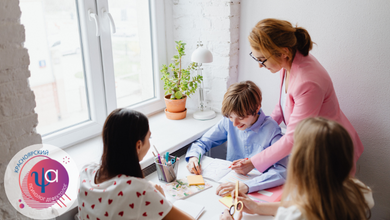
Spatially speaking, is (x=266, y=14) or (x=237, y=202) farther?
(x=266, y=14)

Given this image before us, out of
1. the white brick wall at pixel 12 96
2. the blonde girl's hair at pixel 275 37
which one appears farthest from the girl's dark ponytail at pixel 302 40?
the white brick wall at pixel 12 96

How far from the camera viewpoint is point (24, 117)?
112 centimetres

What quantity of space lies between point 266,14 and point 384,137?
1.00 meters

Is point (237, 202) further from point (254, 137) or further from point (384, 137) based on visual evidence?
point (384, 137)

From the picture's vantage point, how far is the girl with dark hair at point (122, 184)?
3.11ft

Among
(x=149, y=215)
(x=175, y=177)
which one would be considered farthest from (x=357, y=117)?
(x=149, y=215)

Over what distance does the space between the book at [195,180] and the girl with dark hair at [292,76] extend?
17 cm

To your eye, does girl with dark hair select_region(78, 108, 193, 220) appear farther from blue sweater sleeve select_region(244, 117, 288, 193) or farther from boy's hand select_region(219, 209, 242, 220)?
blue sweater sleeve select_region(244, 117, 288, 193)

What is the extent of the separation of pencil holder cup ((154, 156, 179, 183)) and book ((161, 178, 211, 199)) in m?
0.02

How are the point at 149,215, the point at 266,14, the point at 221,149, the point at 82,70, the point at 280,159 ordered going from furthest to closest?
the point at 221,149
the point at 266,14
the point at 82,70
the point at 280,159
the point at 149,215

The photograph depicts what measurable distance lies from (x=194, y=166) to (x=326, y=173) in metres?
0.79
